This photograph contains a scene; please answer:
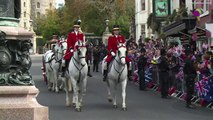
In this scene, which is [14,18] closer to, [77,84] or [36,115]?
[36,115]

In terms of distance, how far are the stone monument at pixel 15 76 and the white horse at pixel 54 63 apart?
12009 millimetres

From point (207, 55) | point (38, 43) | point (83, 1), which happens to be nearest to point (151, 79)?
point (207, 55)

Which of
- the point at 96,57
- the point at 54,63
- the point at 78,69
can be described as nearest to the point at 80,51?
the point at 78,69

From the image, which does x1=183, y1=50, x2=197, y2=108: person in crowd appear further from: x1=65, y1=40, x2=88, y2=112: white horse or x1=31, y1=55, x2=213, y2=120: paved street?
x1=65, y1=40, x2=88, y2=112: white horse

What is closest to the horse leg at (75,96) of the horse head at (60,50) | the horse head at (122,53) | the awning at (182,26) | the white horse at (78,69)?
the white horse at (78,69)

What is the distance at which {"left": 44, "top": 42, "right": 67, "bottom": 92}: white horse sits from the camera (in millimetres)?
21291

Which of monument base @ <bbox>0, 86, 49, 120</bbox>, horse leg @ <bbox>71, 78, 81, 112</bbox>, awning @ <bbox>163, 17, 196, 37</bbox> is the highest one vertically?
awning @ <bbox>163, 17, 196, 37</bbox>

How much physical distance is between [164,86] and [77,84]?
446 cm

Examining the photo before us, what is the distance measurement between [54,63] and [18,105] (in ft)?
47.1

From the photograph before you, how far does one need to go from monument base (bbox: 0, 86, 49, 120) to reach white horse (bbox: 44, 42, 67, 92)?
40.4 feet

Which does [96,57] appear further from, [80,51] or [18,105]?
[18,105]

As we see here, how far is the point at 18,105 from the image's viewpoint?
27.2 feet

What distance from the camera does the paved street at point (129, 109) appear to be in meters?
14.9

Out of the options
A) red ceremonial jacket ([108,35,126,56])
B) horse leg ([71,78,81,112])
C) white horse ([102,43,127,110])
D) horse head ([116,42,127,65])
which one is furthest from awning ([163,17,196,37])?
horse leg ([71,78,81,112])
